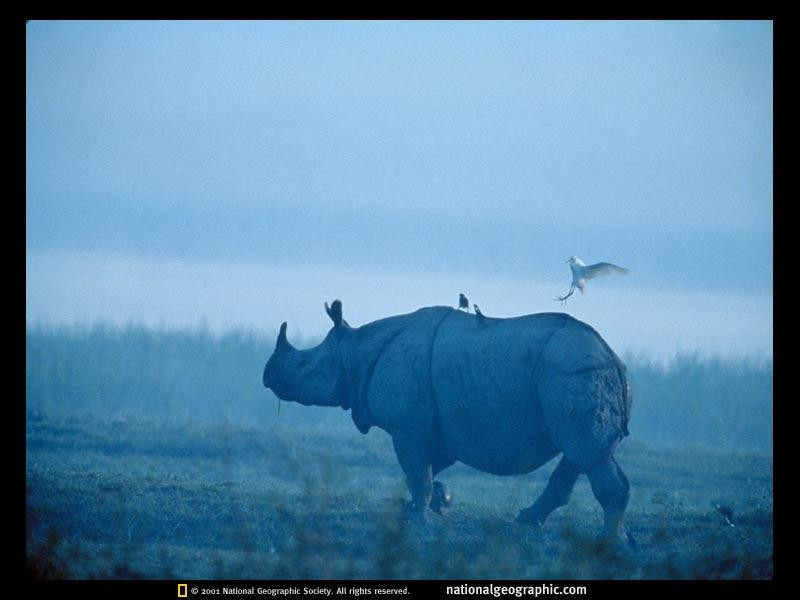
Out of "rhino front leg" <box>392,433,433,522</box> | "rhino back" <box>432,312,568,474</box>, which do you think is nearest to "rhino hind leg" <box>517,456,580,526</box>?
"rhino back" <box>432,312,568,474</box>

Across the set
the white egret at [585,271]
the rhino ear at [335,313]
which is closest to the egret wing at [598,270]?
the white egret at [585,271]

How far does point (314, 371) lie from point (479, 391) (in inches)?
67.7

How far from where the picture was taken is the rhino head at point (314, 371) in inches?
481

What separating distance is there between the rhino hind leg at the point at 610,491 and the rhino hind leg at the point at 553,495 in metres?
0.77

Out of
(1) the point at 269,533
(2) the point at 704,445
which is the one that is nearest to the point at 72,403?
(1) the point at 269,533

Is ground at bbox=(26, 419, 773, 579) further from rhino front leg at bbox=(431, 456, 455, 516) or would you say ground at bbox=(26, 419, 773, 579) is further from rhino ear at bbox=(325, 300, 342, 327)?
rhino ear at bbox=(325, 300, 342, 327)

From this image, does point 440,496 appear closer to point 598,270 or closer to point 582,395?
point 582,395

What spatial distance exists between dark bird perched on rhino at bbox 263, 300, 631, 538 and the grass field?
527 millimetres

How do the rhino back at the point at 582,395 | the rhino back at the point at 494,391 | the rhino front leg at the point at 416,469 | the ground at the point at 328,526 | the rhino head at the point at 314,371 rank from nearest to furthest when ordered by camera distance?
1. the ground at the point at 328,526
2. the rhino back at the point at 582,395
3. the rhino back at the point at 494,391
4. the rhino front leg at the point at 416,469
5. the rhino head at the point at 314,371

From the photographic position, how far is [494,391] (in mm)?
11258

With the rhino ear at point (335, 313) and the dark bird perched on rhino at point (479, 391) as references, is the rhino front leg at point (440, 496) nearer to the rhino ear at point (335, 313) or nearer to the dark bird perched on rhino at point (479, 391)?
the dark bird perched on rhino at point (479, 391)

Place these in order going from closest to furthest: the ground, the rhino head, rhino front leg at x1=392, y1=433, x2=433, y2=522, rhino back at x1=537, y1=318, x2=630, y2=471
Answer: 1. the ground
2. rhino back at x1=537, y1=318, x2=630, y2=471
3. rhino front leg at x1=392, y1=433, x2=433, y2=522
4. the rhino head

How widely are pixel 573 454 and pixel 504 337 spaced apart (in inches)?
46.5

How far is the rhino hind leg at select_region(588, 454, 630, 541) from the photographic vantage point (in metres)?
10.8
